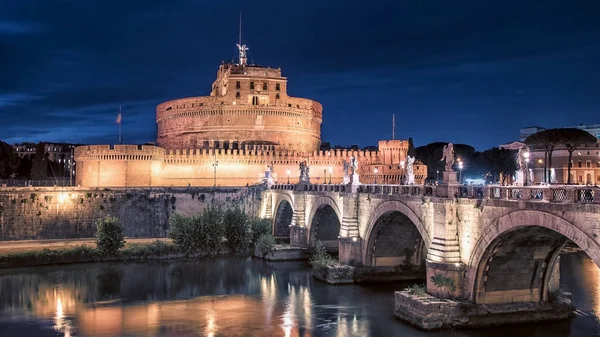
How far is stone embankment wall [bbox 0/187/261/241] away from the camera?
47125 mm

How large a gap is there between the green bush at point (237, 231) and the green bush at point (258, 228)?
1.05 metres

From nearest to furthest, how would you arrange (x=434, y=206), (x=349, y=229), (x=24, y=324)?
(x=434, y=206)
(x=24, y=324)
(x=349, y=229)

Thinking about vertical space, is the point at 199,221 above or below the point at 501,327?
above

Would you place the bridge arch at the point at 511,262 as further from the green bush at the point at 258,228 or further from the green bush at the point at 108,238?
the green bush at the point at 108,238

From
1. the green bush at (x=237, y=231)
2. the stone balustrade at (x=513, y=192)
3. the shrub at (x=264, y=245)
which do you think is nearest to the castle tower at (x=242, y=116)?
the green bush at (x=237, y=231)

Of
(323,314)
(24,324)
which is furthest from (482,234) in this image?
(24,324)

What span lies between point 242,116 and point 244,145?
12.2 ft

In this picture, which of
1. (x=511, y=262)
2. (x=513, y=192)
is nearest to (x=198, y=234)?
(x=511, y=262)

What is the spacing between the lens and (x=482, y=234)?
67.2 ft

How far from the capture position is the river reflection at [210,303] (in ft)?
74.4

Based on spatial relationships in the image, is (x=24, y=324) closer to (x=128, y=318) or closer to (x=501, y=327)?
(x=128, y=318)

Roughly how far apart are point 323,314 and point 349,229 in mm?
7016

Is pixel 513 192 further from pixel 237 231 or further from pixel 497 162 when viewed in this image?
pixel 497 162

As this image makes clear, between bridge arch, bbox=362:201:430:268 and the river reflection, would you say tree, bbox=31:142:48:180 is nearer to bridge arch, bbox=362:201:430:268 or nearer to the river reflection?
the river reflection
